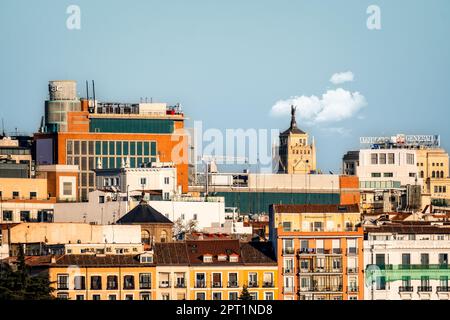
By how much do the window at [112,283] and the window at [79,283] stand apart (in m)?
1.09

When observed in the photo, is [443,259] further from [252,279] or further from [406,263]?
[252,279]

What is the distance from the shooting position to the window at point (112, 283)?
3236 inches

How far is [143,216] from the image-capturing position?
109 meters

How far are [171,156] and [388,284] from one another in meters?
76.4

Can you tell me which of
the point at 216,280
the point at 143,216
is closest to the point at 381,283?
the point at 216,280

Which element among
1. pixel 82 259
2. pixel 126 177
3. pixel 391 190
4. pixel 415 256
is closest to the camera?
pixel 82 259

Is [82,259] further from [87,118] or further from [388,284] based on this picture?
[87,118]

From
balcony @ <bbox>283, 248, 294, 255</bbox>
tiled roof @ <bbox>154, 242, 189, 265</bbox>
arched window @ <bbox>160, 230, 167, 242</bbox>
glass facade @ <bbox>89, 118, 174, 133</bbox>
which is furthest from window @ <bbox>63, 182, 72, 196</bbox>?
balcony @ <bbox>283, 248, 294, 255</bbox>

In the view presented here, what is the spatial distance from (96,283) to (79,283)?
1.06 m

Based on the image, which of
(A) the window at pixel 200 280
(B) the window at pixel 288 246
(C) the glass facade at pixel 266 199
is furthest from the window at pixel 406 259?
(C) the glass facade at pixel 266 199

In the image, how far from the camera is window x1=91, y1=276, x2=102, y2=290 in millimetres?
81812

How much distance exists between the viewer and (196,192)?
522 ft
